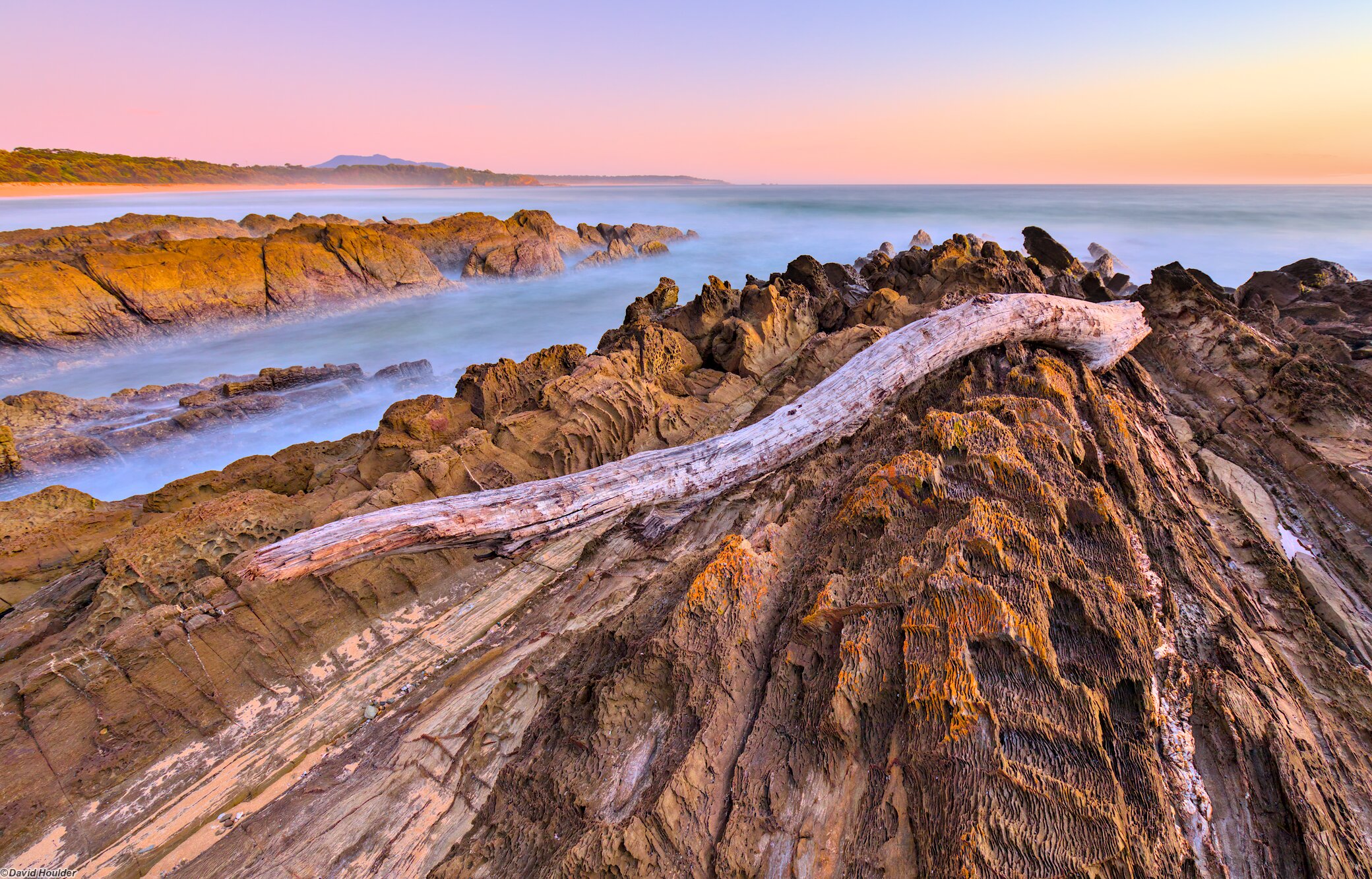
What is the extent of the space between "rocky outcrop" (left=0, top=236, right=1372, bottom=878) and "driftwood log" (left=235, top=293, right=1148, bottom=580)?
0.16 metres

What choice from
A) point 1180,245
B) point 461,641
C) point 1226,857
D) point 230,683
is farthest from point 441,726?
point 1180,245

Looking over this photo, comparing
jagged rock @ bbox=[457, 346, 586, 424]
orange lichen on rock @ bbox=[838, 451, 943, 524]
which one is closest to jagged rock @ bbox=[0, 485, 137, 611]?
jagged rock @ bbox=[457, 346, 586, 424]

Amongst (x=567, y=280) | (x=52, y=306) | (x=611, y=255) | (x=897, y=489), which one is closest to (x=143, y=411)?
(x=52, y=306)

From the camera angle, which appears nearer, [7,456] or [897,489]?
[897,489]

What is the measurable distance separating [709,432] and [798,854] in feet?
11.4

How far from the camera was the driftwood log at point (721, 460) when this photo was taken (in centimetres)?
331

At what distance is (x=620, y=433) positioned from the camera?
4645 mm

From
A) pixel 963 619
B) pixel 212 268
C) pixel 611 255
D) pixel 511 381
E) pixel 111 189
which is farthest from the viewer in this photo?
pixel 111 189

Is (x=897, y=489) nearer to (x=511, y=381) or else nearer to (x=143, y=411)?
(x=511, y=381)

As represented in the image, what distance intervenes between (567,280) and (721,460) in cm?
1821

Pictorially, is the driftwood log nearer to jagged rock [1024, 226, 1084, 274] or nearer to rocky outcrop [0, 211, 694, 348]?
jagged rock [1024, 226, 1084, 274]

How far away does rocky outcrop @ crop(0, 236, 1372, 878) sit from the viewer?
1.55 meters

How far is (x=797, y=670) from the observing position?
1.98 meters

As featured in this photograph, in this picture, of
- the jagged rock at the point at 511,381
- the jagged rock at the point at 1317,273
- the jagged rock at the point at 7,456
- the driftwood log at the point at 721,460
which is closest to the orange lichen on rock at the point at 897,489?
the driftwood log at the point at 721,460
